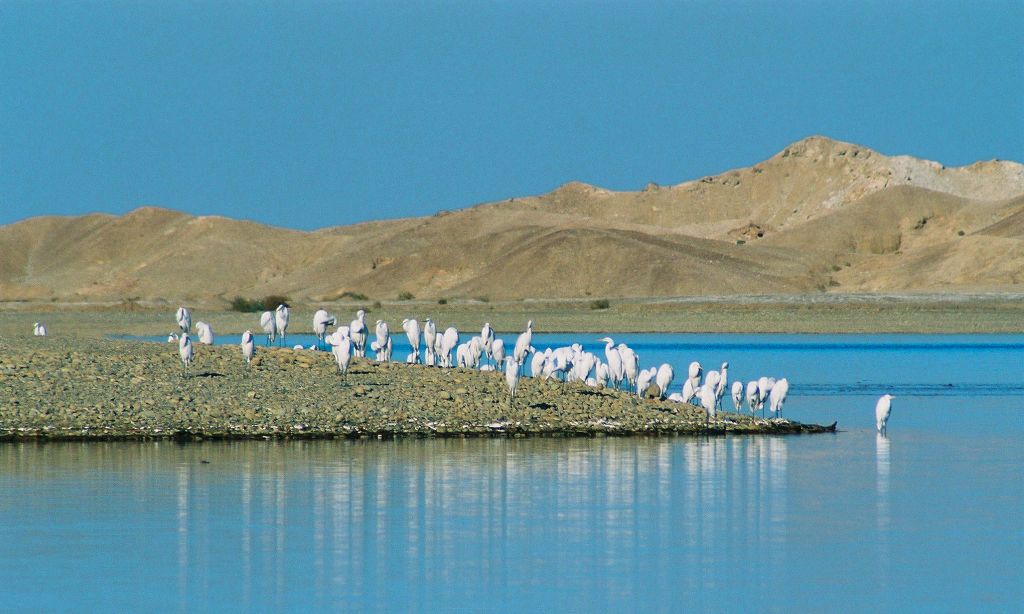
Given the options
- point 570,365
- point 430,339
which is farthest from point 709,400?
point 430,339

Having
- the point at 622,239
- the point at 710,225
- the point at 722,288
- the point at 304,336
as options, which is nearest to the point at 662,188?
the point at 710,225

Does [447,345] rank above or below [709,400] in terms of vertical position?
above

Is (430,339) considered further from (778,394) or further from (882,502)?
(882,502)

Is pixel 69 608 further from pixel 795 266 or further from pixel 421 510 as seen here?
pixel 795 266

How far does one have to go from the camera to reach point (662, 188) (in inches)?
5571

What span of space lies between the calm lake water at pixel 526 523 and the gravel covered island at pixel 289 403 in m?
0.75

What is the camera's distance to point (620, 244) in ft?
320

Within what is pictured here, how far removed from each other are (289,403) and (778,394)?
Answer: 7485 millimetres

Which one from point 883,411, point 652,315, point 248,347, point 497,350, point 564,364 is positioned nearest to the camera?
point 883,411

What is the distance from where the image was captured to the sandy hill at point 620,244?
297 ft

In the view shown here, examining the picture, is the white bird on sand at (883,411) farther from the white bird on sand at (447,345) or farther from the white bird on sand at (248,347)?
the white bird on sand at (248,347)

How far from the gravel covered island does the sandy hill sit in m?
52.9

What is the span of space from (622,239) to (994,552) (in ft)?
280

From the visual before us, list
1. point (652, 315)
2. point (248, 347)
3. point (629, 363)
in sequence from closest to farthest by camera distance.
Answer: point (248, 347) < point (629, 363) < point (652, 315)
